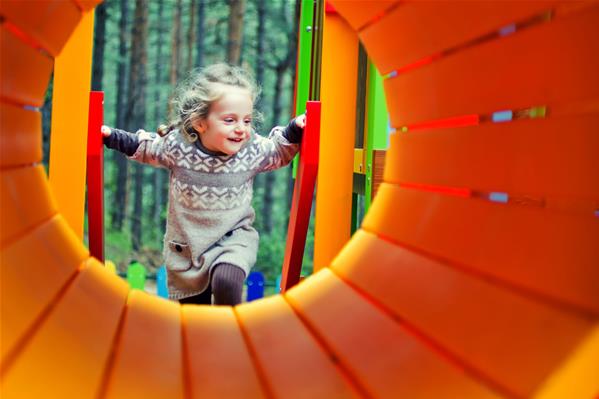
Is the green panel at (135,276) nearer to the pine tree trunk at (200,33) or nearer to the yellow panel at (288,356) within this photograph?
the pine tree trunk at (200,33)

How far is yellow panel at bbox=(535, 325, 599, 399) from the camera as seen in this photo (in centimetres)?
72

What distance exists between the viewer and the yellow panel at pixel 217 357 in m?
1.12

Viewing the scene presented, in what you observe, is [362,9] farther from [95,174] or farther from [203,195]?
[203,195]

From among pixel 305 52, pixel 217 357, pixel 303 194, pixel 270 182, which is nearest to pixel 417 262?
pixel 217 357

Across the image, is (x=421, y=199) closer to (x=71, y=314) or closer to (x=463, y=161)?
(x=463, y=161)

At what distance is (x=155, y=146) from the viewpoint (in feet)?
8.66

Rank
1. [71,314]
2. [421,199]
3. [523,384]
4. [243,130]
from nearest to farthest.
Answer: [523,384]
[71,314]
[421,199]
[243,130]

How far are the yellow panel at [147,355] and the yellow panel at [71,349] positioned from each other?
0.03m

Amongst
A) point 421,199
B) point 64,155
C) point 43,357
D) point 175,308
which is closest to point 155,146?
point 64,155

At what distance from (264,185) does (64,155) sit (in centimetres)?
229

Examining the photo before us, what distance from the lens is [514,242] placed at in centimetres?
92

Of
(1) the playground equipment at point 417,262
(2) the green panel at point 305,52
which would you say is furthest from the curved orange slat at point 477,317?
(2) the green panel at point 305,52

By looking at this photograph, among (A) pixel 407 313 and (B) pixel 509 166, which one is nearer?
(B) pixel 509 166

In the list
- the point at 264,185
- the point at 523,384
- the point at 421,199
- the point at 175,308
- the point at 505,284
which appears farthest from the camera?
the point at 264,185
